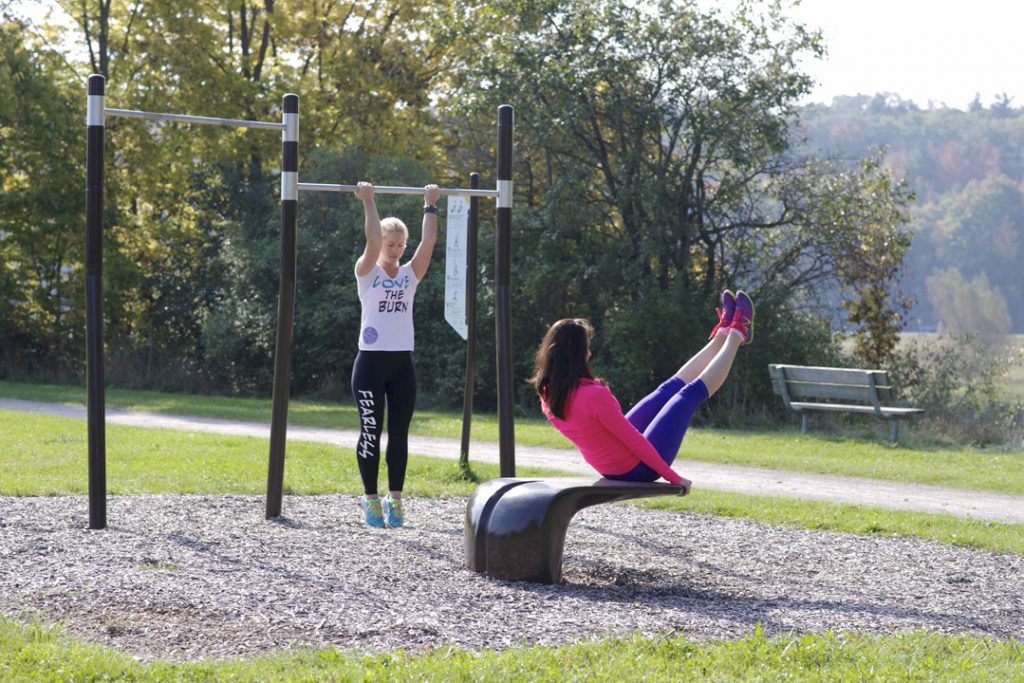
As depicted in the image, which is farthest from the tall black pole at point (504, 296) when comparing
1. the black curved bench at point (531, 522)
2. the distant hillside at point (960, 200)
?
the distant hillside at point (960, 200)

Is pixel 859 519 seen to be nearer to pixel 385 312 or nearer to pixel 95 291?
pixel 385 312

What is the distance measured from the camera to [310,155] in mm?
26156

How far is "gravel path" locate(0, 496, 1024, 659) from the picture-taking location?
5.59 metres

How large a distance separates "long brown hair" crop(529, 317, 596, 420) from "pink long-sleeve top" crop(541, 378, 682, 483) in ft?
0.14

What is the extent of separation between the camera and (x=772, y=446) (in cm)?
1655

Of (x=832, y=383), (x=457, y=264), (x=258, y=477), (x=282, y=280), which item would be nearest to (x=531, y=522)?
(x=282, y=280)

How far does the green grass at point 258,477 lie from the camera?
30.9 ft

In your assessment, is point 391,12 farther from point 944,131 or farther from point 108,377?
point 944,131

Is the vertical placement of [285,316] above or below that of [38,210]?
below

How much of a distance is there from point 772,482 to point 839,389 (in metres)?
5.49

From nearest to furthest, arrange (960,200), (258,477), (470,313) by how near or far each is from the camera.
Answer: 1. (258,477)
2. (470,313)
3. (960,200)

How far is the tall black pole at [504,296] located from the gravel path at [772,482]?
3.12 metres

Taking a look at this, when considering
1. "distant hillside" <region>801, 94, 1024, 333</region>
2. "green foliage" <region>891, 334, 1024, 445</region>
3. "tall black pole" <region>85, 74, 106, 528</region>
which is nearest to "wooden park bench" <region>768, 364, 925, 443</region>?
"green foliage" <region>891, 334, 1024, 445</region>

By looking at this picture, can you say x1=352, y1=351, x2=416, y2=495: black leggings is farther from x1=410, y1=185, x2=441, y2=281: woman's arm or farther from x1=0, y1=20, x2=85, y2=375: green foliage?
x1=0, y1=20, x2=85, y2=375: green foliage
